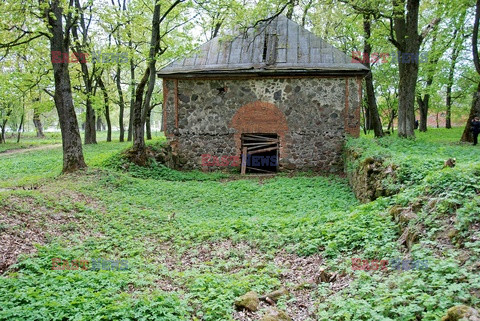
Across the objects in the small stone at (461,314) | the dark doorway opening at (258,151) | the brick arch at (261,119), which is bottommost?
the small stone at (461,314)

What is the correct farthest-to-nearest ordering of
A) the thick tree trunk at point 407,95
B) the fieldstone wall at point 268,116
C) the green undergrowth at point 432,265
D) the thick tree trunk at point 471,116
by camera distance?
the thick tree trunk at point 471,116 < the fieldstone wall at point 268,116 < the thick tree trunk at point 407,95 < the green undergrowth at point 432,265

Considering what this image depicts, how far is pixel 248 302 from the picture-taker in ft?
13.0

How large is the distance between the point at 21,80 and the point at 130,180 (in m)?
10.8

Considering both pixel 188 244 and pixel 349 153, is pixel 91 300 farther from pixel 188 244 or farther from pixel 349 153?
pixel 349 153

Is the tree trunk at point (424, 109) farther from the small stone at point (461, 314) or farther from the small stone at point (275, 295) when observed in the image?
the small stone at point (461, 314)

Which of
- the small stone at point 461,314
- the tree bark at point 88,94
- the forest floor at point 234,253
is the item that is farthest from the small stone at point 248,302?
the tree bark at point 88,94

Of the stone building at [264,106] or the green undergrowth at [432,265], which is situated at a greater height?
the stone building at [264,106]

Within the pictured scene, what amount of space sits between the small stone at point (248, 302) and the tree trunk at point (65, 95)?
28.7 feet

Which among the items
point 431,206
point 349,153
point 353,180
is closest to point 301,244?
point 431,206

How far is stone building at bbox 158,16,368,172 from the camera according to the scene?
44.5 ft

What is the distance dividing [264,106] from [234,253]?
890 centimetres

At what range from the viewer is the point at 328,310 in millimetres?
3727

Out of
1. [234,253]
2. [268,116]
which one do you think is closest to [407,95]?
[268,116]

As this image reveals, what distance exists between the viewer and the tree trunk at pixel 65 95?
10.1 meters
